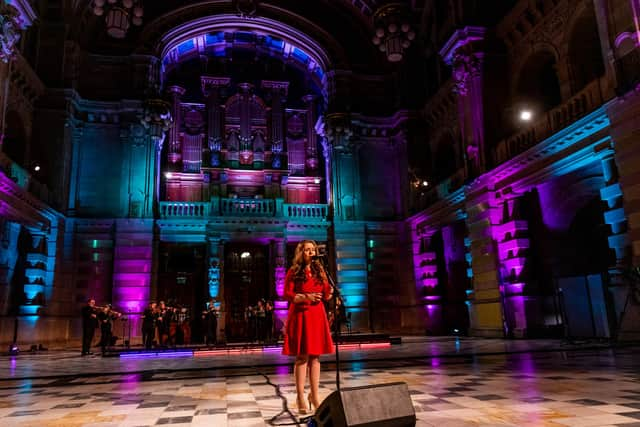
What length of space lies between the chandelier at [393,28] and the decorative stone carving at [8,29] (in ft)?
31.9

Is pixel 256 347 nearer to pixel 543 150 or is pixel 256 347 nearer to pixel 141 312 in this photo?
pixel 141 312

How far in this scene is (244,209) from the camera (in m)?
19.6

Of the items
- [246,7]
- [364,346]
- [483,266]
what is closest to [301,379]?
[364,346]

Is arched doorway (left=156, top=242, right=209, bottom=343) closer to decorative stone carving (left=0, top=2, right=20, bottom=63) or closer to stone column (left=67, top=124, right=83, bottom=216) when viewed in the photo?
stone column (left=67, top=124, right=83, bottom=216)

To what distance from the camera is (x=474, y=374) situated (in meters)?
6.49

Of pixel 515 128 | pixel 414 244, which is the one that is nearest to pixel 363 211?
pixel 414 244

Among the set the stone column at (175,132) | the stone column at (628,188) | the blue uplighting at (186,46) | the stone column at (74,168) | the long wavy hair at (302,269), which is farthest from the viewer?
the blue uplighting at (186,46)

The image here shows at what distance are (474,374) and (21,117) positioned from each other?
16591 millimetres

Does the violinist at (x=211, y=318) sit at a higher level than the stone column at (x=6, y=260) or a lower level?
lower

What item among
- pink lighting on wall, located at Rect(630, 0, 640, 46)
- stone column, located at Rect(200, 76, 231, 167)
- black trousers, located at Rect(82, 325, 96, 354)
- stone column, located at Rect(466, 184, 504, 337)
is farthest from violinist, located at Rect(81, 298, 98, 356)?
pink lighting on wall, located at Rect(630, 0, 640, 46)

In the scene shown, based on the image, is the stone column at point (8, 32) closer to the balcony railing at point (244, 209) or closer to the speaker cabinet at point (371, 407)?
the balcony railing at point (244, 209)

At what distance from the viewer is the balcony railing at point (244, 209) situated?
18969 millimetres

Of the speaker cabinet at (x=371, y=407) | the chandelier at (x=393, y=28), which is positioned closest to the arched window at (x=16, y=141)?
the chandelier at (x=393, y=28)

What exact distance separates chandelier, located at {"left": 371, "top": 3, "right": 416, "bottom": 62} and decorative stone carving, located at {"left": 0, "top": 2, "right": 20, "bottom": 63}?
9.74 metres
